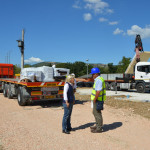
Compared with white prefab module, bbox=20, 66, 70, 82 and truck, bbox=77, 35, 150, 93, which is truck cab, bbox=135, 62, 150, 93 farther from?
white prefab module, bbox=20, 66, 70, 82

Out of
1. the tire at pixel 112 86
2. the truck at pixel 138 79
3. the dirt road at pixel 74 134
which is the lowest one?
the dirt road at pixel 74 134

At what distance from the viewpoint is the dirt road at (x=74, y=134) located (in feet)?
13.7

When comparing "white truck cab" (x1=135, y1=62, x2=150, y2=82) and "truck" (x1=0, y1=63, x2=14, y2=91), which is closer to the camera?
"white truck cab" (x1=135, y1=62, x2=150, y2=82)

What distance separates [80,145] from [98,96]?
4.50 feet

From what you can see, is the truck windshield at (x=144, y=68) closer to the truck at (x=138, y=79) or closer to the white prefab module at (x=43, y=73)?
the truck at (x=138, y=79)

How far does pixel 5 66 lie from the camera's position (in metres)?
17.1

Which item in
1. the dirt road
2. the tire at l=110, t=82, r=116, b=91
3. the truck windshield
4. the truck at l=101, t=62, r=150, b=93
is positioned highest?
the truck windshield

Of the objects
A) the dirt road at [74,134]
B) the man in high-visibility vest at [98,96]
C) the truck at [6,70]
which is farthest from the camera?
the truck at [6,70]

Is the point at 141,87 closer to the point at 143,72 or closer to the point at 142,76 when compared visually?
the point at 142,76

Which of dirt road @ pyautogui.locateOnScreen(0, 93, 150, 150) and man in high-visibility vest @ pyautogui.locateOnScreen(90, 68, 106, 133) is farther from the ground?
man in high-visibility vest @ pyautogui.locateOnScreen(90, 68, 106, 133)

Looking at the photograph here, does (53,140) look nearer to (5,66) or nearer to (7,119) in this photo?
(7,119)

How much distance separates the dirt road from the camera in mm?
4164

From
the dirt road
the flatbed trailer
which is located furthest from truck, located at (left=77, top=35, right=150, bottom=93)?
the dirt road

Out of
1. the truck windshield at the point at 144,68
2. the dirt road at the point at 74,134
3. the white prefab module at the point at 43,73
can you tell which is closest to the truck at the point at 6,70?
the white prefab module at the point at 43,73
